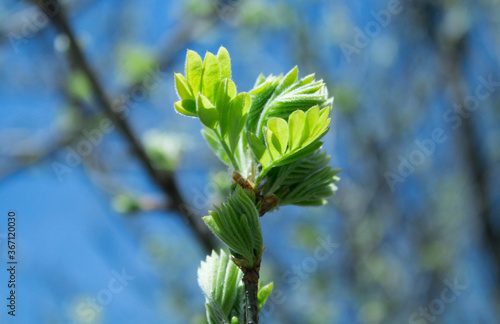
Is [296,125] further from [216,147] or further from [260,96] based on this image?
[216,147]

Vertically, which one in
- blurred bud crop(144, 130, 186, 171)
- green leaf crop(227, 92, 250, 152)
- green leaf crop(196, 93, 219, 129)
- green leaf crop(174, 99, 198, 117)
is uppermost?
blurred bud crop(144, 130, 186, 171)

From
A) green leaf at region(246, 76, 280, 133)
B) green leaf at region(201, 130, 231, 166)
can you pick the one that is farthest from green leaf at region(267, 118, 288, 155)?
green leaf at region(201, 130, 231, 166)

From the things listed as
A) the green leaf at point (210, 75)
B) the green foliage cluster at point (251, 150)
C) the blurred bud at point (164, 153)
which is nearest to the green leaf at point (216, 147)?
the green foliage cluster at point (251, 150)

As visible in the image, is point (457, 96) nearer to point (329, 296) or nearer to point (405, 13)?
point (405, 13)

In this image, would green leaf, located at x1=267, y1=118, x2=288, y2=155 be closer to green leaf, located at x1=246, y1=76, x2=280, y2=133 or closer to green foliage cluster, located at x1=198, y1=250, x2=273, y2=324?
green leaf, located at x1=246, y1=76, x2=280, y2=133

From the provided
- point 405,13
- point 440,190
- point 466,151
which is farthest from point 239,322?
point 440,190

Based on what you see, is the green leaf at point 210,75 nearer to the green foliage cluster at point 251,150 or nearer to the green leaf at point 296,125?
the green foliage cluster at point 251,150

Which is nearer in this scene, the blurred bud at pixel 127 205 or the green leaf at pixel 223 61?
the green leaf at pixel 223 61
